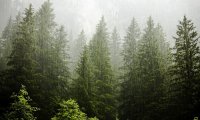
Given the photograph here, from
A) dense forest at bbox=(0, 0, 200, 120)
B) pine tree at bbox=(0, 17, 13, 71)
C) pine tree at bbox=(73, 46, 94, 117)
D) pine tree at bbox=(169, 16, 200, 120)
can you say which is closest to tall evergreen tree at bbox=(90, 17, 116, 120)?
dense forest at bbox=(0, 0, 200, 120)

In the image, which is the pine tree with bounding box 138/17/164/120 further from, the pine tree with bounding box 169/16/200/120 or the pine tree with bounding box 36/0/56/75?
the pine tree with bounding box 36/0/56/75

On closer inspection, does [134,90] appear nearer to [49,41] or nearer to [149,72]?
[149,72]

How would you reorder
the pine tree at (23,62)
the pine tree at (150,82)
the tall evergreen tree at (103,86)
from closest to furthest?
the pine tree at (23,62) → the pine tree at (150,82) → the tall evergreen tree at (103,86)

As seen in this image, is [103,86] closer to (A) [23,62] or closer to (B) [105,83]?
(B) [105,83]

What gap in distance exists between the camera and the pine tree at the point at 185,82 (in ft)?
84.8

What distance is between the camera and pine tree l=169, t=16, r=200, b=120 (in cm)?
2586

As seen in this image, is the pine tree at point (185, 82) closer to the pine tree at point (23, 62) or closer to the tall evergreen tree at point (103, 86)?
the tall evergreen tree at point (103, 86)

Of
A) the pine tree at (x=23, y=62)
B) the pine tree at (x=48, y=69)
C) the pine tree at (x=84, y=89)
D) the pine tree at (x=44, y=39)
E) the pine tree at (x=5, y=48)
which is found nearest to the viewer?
the pine tree at (x=23, y=62)

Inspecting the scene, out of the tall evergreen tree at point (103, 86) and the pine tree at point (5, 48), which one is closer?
the tall evergreen tree at point (103, 86)

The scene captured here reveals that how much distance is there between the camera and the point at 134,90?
3303cm

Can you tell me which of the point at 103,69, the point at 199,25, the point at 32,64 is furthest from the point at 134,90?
the point at 199,25

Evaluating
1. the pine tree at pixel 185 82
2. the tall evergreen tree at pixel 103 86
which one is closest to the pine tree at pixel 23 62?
the tall evergreen tree at pixel 103 86

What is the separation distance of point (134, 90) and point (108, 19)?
12642 cm

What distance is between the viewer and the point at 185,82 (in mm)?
27391
